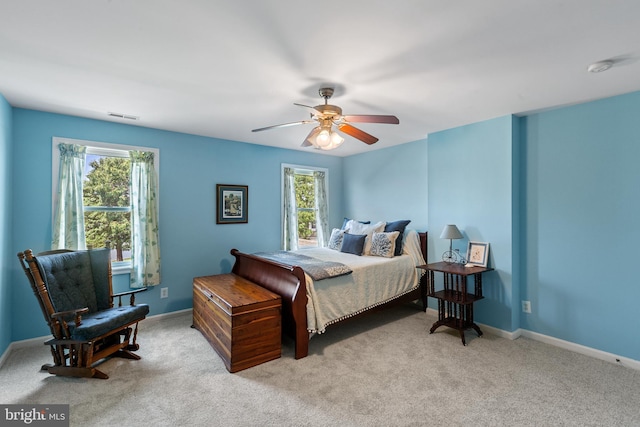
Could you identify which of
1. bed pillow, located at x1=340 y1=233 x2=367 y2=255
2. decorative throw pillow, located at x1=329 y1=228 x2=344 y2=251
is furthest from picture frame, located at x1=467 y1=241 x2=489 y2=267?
decorative throw pillow, located at x1=329 y1=228 x2=344 y2=251

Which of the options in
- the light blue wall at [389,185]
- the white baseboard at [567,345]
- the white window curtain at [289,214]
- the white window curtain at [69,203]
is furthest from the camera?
the white window curtain at [289,214]

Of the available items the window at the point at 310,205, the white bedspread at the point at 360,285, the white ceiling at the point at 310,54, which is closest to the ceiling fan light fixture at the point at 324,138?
the white ceiling at the point at 310,54

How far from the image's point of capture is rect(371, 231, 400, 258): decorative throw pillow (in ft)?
13.1

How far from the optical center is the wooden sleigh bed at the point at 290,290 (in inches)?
111

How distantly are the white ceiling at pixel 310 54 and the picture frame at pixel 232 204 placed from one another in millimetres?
1409

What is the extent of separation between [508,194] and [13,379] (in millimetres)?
4847

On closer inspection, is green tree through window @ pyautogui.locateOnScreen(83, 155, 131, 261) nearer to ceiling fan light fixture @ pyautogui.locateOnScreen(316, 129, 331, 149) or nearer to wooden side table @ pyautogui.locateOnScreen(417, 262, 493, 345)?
ceiling fan light fixture @ pyautogui.locateOnScreen(316, 129, 331, 149)

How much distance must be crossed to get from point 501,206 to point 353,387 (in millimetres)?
2463

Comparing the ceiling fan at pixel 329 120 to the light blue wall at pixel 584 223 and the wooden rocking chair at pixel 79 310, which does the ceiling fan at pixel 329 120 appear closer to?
the light blue wall at pixel 584 223

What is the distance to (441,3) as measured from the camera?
156cm

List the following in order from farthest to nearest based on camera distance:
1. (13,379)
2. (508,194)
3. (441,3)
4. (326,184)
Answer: (326,184), (508,194), (13,379), (441,3)

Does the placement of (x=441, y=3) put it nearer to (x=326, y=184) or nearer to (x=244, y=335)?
(x=244, y=335)

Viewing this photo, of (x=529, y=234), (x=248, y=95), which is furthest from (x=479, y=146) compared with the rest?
(x=248, y=95)

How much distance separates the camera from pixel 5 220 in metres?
2.86
